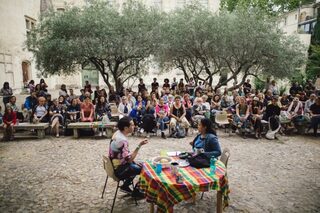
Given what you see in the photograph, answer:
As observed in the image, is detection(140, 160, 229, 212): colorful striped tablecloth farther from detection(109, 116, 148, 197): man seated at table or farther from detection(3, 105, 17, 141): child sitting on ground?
detection(3, 105, 17, 141): child sitting on ground

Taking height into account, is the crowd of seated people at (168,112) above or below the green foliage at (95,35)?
below

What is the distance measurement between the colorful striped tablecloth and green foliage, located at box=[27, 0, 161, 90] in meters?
8.95

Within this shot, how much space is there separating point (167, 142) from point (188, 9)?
28.2ft

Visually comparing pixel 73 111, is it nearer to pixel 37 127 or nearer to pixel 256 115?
pixel 37 127

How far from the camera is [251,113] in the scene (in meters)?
9.45

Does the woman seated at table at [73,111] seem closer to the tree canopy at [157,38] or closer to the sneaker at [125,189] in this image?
the tree canopy at [157,38]

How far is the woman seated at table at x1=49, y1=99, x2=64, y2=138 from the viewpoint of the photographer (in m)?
9.40

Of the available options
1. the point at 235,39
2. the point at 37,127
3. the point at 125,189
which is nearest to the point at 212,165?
the point at 125,189

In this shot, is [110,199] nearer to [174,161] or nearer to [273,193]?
[174,161]

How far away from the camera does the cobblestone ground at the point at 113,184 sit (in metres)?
4.57

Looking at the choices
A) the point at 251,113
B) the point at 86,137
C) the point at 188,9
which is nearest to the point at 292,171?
the point at 251,113

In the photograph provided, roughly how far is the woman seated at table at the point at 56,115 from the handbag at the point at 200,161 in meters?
6.94

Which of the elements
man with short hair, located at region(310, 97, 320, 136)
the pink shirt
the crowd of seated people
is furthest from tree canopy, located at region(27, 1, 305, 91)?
the pink shirt

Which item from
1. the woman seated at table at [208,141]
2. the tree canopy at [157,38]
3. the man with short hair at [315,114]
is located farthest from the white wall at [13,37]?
the man with short hair at [315,114]
